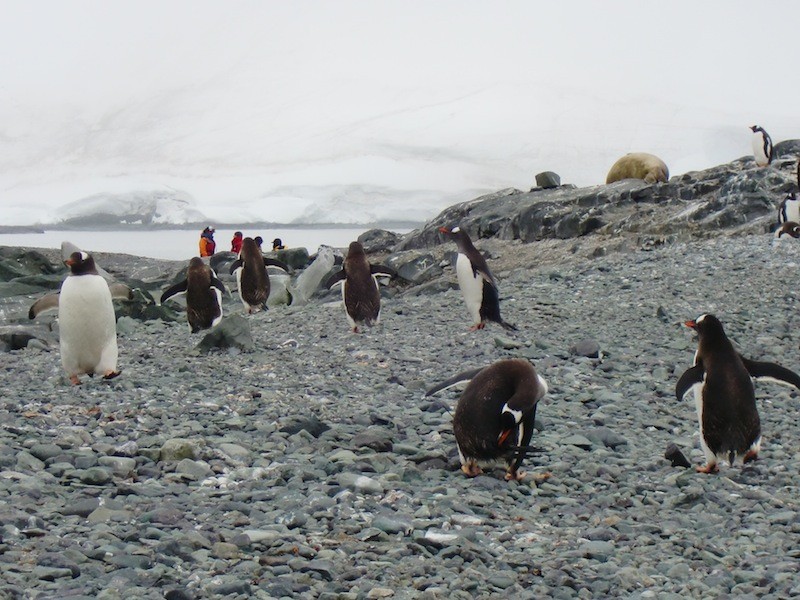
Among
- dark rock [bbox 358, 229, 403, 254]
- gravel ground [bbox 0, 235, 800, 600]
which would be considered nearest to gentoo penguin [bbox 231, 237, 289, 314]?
gravel ground [bbox 0, 235, 800, 600]

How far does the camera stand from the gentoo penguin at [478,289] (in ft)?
23.9

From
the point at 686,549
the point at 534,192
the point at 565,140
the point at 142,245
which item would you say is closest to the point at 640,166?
the point at 534,192

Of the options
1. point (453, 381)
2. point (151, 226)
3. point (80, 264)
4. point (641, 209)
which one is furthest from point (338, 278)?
point (151, 226)

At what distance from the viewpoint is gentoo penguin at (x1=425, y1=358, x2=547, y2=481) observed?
11.5 ft

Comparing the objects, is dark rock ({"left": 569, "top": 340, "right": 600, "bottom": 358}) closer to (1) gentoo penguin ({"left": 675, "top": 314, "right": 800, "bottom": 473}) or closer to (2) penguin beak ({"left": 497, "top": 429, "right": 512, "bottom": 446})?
(1) gentoo penguin ({"left": 675, "top": 314, "right": 800, "bottom": 473})

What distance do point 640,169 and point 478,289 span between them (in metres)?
8.62

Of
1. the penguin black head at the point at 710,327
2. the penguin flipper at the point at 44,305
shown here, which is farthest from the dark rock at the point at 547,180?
the penguin black head at the point at 710,327

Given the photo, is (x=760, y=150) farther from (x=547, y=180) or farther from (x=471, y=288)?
(x=471, y=288)

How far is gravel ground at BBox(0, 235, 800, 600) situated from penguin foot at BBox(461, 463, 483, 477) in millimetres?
72

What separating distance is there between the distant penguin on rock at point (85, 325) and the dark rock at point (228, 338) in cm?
82

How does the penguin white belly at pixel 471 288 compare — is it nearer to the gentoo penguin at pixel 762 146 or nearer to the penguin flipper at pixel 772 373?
the penguin flipper at pixel 772 373

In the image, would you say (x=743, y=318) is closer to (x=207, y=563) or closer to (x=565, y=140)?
(x=207, y=563)

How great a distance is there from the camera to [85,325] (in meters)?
5.49

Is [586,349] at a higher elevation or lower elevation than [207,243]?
lower
